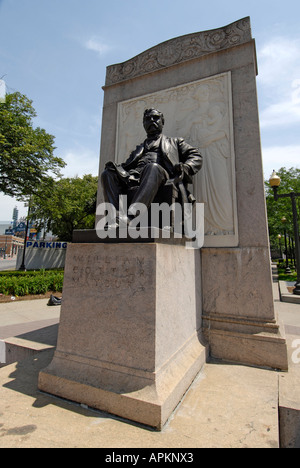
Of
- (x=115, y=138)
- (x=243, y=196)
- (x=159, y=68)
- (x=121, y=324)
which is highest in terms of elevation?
(x=159, y=68)

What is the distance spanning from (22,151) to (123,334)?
16495 millimetres

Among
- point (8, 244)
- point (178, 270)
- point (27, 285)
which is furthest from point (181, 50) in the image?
point (8, 244)

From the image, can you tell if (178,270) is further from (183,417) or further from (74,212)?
(74,212)

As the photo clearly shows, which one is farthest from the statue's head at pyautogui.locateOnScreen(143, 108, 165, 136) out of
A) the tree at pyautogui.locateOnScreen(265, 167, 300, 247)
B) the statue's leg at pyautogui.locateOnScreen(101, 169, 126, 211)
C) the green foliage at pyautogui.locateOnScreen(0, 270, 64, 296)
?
the tree at pyautogui.locateOnScreen(265, 167, 300, 247)

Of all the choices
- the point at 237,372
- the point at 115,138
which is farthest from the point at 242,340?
the point at 115,138

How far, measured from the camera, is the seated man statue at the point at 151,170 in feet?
11.1

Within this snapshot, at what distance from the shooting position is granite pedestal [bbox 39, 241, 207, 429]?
7.51ft

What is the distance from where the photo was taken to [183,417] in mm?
2273

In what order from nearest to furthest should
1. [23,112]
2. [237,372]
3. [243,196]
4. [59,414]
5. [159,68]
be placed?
[59,414] < [237,372] < [243,196] < [159,68] < [23,112]

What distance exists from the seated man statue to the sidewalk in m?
2.20

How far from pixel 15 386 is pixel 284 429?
2964 mm

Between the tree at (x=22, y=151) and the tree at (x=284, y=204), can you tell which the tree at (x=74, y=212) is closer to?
the tree at (x=22, y=151)
